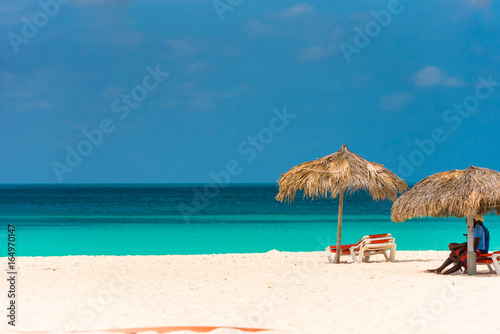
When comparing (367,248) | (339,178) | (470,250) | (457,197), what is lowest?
(367,248)

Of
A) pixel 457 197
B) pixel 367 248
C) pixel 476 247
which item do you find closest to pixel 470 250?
pixel 476 247

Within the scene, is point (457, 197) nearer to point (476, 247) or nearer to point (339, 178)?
point (476, 247)

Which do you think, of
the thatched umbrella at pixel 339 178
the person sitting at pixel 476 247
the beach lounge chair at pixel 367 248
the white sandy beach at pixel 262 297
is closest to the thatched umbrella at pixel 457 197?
the person sitting at pixel 476 247

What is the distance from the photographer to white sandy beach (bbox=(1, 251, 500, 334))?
18.8 feet

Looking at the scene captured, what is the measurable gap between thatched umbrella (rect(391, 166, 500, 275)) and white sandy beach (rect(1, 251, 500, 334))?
985 mm

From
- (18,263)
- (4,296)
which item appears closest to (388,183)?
(4,296)

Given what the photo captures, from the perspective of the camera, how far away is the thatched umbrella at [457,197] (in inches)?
325

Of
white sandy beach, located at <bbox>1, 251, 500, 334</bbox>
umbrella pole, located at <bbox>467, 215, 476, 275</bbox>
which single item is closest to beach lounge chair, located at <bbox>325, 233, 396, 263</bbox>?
white sandy beach, located at <bbox>1, 251, 500, 334</bbox>

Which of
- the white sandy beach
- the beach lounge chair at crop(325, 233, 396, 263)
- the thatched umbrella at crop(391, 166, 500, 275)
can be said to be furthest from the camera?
the beach lounge chair at crop(325, 233, 396, 263)

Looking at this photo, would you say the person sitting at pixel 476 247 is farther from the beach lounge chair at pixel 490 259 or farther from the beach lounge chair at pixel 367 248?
the beach lounge chair at pixel 367 248

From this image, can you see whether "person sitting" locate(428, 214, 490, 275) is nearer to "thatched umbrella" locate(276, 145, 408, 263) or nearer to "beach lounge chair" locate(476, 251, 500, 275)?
"beach lounge chair" locate(476, 251, 500, 275)

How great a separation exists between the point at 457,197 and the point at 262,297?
3422 mm

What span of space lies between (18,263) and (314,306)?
755 cm

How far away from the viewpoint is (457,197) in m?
8.38
